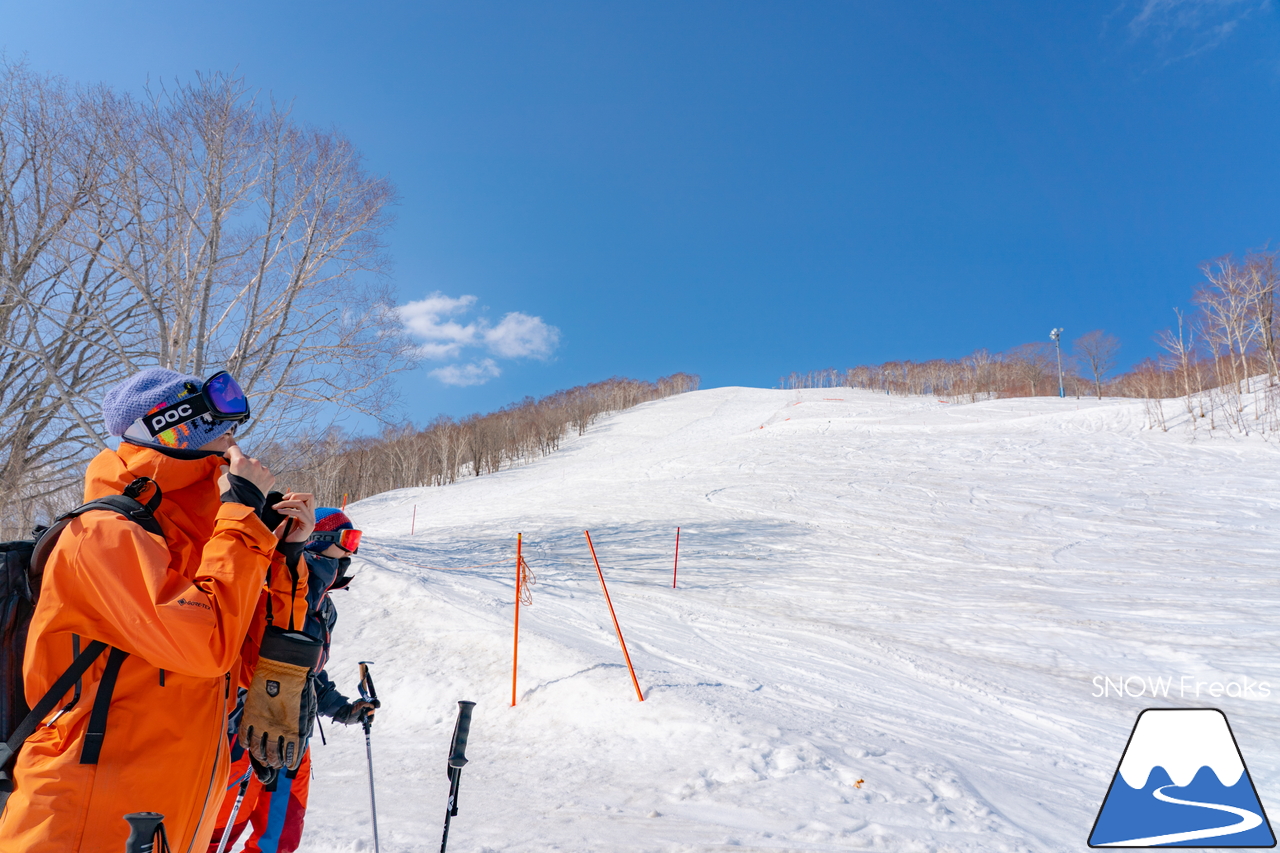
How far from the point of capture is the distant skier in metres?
2.70

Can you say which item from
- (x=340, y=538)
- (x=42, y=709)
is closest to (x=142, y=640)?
(x=42, y=709)

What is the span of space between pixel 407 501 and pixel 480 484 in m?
3.97

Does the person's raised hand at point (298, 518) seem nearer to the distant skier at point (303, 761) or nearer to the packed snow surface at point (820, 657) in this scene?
the distant skier at point (303, 761)

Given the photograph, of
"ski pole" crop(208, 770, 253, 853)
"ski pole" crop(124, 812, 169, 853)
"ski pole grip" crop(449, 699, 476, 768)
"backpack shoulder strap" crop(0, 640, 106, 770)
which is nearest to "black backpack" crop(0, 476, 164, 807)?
"backpack shoulder strap" crop(0, 640, 106, 770)

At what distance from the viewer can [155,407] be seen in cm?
183

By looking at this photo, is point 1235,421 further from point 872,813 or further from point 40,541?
point 40,541

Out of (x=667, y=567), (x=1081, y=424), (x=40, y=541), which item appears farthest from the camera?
(x=1081, y=424)

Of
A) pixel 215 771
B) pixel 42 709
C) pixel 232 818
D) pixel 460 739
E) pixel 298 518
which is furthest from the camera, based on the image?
pixel 460 739

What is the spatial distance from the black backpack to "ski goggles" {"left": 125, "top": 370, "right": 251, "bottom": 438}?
0.27 meters

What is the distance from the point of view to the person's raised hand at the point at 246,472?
→ 182 cm

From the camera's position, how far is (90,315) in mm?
10523

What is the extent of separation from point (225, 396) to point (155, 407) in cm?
19

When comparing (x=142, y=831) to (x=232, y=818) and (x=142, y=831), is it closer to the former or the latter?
(x=142, y=831)

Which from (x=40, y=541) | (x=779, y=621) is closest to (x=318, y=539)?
(x=40, y=541)
